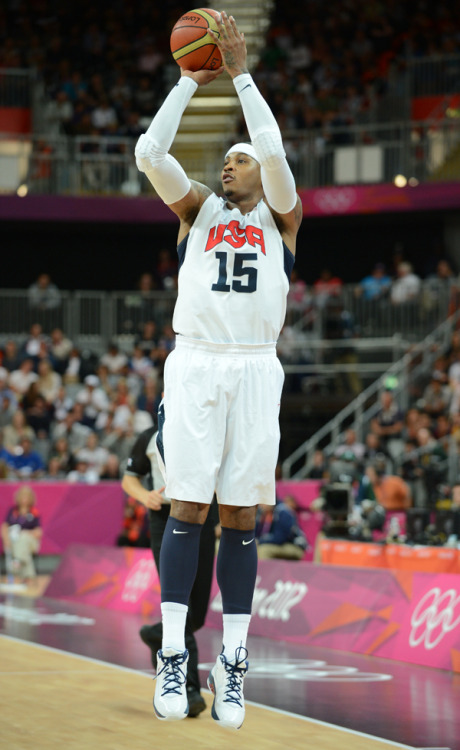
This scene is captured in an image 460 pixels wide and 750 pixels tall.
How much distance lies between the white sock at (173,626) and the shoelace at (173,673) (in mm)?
53

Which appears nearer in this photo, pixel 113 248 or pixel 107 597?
pixel 107 597

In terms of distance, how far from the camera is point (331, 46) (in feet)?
91.1

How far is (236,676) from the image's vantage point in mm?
5605

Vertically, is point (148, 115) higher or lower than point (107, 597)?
higher

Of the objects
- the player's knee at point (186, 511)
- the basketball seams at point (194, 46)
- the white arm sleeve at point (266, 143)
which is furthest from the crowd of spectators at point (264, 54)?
the player's knee at point (186, 511)

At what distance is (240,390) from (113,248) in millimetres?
24744

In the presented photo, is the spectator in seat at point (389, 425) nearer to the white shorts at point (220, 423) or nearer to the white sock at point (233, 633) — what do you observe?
the white sock at point (233, 633)

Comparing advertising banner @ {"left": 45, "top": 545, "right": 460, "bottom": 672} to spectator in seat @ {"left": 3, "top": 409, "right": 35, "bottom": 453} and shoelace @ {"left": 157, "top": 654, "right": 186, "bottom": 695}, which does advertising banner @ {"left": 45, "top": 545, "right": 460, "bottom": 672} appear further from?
spectator in seat @ {"left": 3, "top": 409, "right": 35, "bottom": 453}

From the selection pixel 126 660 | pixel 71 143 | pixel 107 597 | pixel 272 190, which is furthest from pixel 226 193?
pixel 71 143

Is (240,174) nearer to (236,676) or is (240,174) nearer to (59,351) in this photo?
(236,676)

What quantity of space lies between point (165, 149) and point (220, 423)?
1.26 meters

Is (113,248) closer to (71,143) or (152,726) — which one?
(71,143)

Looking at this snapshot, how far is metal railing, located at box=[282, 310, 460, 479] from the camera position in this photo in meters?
21.4

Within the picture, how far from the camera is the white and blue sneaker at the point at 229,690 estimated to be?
5453 millimetres
